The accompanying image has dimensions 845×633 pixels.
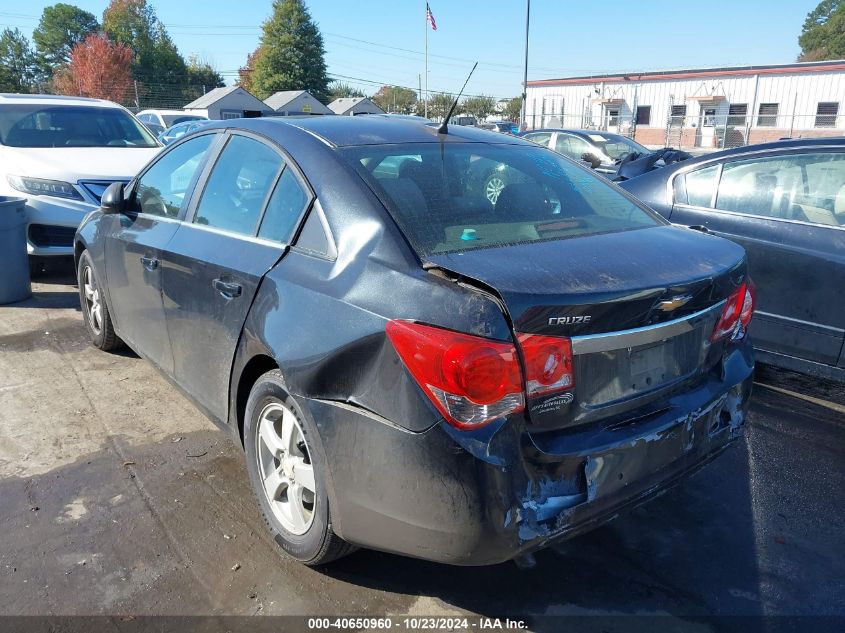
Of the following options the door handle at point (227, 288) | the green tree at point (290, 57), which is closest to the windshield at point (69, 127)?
the door handle at point (227, 288)

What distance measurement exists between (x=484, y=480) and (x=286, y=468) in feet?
3.23

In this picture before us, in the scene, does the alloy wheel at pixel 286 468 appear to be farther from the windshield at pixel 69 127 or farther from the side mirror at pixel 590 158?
the side mirror at pixel 590 158

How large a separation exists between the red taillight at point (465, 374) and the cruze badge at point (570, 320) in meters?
0.16

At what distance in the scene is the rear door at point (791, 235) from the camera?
12.9ft

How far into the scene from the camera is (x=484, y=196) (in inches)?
113

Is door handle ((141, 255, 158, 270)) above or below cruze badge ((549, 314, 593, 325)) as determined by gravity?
below

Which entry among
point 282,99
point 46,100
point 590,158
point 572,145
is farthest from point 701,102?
point 46,100

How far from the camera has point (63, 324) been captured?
227 inches

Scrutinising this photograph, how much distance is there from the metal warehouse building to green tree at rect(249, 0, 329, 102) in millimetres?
39093

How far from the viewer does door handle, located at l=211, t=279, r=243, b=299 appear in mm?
2836

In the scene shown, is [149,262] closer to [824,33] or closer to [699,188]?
[699,188]

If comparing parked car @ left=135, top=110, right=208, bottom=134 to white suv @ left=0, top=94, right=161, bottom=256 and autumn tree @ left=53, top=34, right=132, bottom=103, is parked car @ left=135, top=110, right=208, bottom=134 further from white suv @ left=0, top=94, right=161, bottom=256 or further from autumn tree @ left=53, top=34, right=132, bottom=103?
autumn tree @ left=53, top=34, right=132, bottom=103

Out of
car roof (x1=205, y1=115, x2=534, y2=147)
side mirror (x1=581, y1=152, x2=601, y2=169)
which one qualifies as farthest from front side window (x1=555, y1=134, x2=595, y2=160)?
car roof (x1=205, y1=115, x2=534, y2=147)

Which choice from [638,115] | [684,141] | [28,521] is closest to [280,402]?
[28,521]
